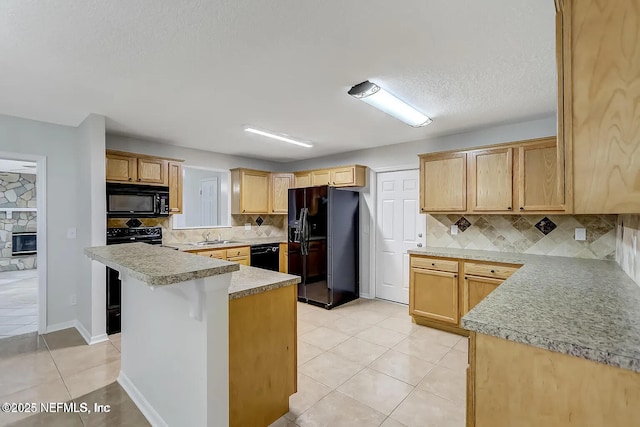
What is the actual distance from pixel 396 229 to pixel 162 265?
3732 mm

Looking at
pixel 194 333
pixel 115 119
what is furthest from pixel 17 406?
pixel 115 119

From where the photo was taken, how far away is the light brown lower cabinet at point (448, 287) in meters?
3.09

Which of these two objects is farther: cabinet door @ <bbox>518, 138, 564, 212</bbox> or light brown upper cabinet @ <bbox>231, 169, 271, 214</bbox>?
light brown upper cabinet @ <bbox>231, 169, 271, 214</bbox>

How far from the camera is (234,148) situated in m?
4.80

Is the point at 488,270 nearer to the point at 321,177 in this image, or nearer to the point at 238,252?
the point at 321,177

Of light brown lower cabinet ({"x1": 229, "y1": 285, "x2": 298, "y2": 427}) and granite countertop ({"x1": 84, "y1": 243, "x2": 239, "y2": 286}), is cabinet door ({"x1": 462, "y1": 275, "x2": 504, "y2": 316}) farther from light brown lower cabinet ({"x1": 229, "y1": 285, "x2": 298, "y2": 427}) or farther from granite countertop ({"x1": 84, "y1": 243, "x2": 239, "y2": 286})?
granite countertop ({"x1": 84, "y1": 243, "x2": 239, "y2": 286})

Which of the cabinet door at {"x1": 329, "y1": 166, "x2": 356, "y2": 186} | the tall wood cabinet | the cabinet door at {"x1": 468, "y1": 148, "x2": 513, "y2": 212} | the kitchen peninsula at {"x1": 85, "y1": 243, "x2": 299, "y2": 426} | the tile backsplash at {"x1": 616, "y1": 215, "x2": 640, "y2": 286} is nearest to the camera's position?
the tall wood cabinet

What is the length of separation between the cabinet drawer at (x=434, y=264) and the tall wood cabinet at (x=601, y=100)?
2561mm

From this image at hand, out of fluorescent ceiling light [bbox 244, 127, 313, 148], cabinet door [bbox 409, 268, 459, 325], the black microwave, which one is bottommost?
cabinet door [bbox 409, 268, 459, 325]

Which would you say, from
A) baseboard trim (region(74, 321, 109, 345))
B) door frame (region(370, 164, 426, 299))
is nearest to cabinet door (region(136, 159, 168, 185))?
baseboard trim (region(74, 321, 109, 345))

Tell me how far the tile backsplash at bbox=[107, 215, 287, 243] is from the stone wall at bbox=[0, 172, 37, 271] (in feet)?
17.2

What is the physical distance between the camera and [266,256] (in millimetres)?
5004

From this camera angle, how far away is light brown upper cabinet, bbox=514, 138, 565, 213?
3010 mm

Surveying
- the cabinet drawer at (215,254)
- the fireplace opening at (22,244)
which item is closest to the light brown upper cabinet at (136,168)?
the cabinet drawer at (215,254)
